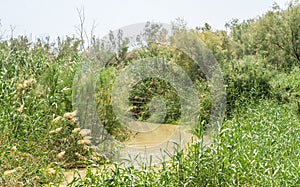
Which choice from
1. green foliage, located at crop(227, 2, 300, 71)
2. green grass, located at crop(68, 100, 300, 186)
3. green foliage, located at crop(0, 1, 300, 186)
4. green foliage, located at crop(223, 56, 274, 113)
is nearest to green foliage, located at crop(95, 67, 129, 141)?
green foliage, located at crop(0, 1, 300, 186)

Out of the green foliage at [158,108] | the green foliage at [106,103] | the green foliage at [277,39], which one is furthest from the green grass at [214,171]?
the green foliage at [277,39]

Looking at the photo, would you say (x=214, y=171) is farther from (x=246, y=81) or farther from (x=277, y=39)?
(x=277, y=39)

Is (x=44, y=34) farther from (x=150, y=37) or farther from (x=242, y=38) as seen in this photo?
(x=242, y=38)

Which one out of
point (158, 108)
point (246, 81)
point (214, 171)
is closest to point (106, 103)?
point (214, 171)

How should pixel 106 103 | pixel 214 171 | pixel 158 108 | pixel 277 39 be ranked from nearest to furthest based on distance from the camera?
pixel 214 171 → pixel 106 103 → pixel 158 108 → pixel 277 39

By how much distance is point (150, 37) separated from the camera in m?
9.83

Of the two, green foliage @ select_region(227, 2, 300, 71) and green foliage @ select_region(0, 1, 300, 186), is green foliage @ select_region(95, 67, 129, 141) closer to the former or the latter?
green foliage @ select_region(0, 1, 300, 186)

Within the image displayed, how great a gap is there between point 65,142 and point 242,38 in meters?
8.98

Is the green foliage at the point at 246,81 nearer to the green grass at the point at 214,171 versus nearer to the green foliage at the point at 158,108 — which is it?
the green foliage at the point at 158,108

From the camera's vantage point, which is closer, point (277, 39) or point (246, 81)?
point (246, 81)

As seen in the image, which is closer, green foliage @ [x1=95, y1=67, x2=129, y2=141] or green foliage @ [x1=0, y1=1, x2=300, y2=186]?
green foliage @ [x1=0, y1=1, x2=300, y2=186]

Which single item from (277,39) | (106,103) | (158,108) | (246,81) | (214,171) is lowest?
(214,171)

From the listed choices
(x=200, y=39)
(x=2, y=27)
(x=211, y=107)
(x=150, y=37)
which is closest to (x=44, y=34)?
(x=2, y=27)

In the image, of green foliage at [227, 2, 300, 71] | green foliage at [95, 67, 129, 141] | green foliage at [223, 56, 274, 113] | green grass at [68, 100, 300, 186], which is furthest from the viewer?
green foliage at [227, 2, 300, 71]
